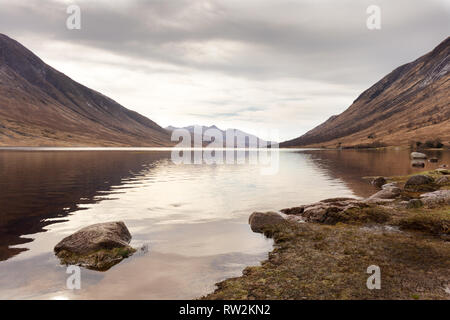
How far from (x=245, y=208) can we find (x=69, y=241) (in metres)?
16.2

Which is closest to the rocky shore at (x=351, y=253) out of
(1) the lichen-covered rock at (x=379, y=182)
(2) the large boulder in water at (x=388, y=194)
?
(2) the large boulder in water at (x=388, y=194)

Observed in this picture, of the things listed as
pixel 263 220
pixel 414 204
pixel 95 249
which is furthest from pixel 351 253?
pixel 95 249

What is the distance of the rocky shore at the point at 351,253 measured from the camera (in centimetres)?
1084

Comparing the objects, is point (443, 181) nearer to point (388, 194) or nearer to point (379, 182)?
point (379, 182)

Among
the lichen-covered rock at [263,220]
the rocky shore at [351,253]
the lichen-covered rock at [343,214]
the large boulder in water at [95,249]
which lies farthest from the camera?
the lichen-covered rock at [343,214]

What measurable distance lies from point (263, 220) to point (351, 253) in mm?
7313

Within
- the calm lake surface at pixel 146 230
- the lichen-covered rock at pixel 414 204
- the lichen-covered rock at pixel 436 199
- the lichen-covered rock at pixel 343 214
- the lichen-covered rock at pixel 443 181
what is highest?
the lichen-covered rock at pixel 443 181

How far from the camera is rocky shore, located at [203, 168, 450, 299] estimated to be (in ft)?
35.6

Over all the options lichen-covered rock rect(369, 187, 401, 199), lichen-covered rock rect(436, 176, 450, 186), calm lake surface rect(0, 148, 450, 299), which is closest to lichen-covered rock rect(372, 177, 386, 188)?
calm lake surface rect(0, 148, 450, 299)

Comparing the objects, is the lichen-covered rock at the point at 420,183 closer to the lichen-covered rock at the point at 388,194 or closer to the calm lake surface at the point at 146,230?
the lichen-covered rock at the point at 388,194

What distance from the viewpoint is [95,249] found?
15227 millimetres

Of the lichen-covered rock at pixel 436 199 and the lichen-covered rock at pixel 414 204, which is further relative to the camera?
the lichen-covered rock at pixel 414 204

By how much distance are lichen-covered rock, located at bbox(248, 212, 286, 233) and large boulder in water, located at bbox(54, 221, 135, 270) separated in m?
8.60
